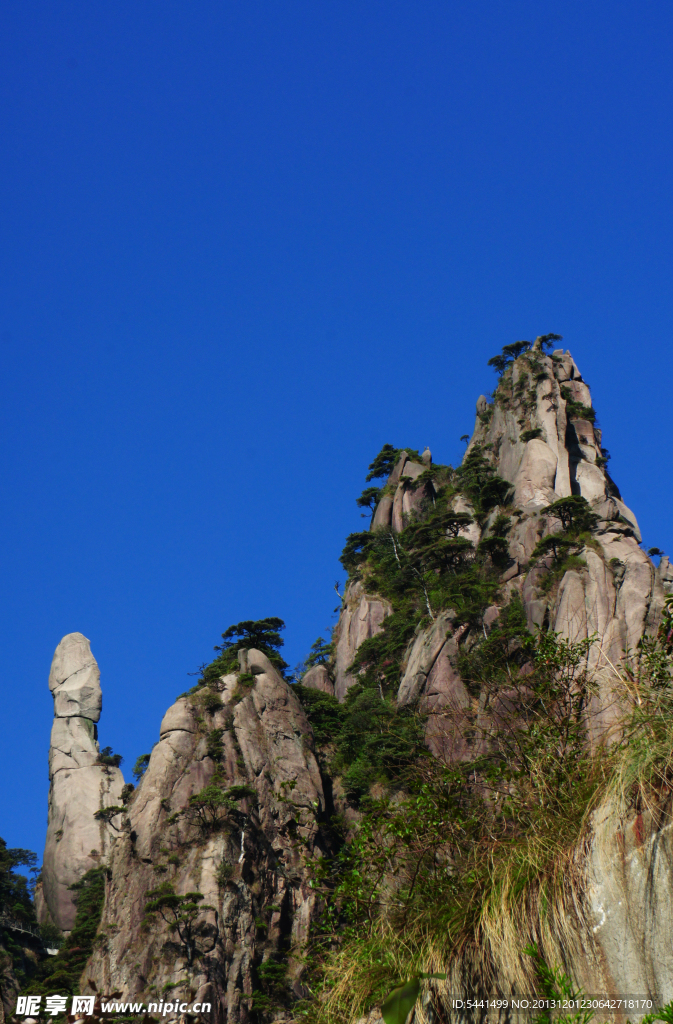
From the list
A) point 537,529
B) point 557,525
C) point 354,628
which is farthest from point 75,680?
point 557,525

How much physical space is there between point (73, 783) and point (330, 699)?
1701 centimetres

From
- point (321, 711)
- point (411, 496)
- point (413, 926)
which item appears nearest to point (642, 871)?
point (413, 926)

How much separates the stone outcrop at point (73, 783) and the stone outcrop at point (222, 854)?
1117 centimetres

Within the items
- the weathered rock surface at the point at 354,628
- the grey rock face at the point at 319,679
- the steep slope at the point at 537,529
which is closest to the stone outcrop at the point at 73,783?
the grey rock face at the point at 319,679

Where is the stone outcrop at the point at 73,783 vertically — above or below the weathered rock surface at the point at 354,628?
below

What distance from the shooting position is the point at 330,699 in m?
51.4

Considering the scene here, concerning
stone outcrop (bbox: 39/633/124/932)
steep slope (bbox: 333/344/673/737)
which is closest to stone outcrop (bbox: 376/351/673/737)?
steep slope (bbox: 333/344/673/737)

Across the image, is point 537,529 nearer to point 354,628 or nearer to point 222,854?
point 354,628

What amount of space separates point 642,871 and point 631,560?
127 ft

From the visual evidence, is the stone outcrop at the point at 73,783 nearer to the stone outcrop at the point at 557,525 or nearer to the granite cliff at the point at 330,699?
the granite cliff at the point at 330,699

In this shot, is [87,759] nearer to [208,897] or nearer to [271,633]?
[271,633]

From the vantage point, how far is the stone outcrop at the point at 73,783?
1928 inches

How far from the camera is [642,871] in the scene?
4793 mm

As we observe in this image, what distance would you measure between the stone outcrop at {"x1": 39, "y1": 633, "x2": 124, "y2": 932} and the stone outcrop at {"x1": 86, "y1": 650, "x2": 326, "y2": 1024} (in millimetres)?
11174
